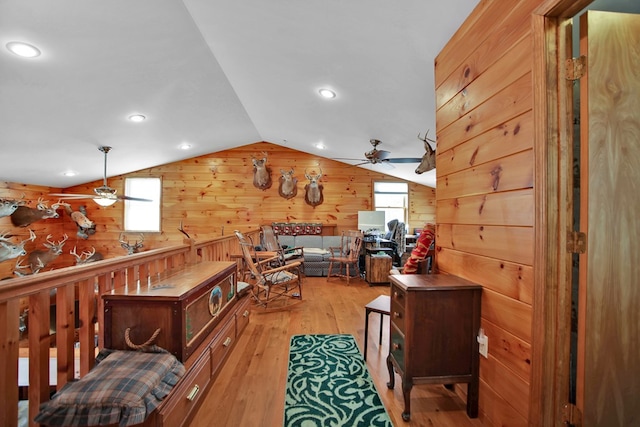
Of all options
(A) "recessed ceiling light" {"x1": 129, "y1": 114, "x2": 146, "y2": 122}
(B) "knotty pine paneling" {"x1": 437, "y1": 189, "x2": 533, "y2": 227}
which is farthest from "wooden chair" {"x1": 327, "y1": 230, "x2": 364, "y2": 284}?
(A) "recessed ceiling light" {"x1": 129, "y1": 114, "x2": 146, "y2": 122}

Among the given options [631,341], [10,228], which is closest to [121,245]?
[10,228]

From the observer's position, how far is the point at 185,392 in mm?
1596

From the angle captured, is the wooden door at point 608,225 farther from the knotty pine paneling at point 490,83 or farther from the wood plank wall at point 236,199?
the wood plank wall at point 236,199

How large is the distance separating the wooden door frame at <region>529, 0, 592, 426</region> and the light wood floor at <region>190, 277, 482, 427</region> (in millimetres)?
669

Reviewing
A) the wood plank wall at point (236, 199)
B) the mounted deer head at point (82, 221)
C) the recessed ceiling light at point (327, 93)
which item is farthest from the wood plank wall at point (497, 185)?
the mounted deer head at point (82, 221)

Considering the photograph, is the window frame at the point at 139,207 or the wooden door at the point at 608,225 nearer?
the wooden door at the point at 608,225

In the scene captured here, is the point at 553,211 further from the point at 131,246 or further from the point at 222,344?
the point at 131,246

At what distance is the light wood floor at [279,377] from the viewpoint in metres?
1.69

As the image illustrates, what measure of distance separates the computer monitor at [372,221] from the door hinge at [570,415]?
4.51 m

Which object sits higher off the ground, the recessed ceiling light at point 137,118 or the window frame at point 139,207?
the recessed ceiling light at point 137,118

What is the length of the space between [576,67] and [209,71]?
3385mm

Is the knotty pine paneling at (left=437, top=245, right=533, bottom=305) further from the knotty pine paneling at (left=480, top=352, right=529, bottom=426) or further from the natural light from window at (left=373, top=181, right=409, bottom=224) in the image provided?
the natural light from window at (left=373, top=181, right=409, bottom=224)

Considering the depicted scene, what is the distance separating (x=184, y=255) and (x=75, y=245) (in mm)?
6092

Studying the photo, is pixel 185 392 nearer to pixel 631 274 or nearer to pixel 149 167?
pixel 631 274
